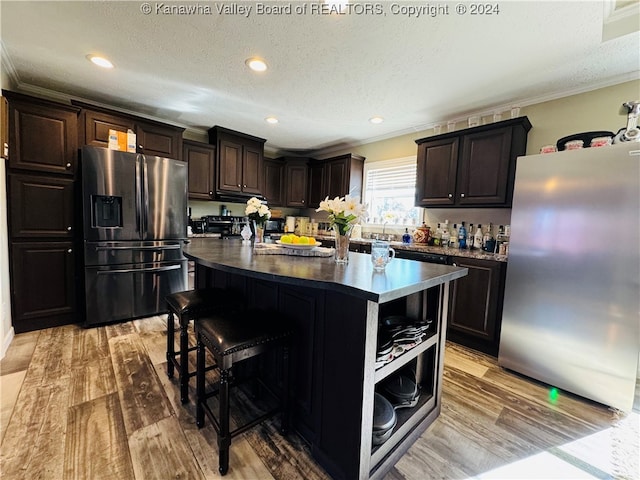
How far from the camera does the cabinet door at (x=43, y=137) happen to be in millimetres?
2449

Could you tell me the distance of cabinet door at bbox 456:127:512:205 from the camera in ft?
8.66

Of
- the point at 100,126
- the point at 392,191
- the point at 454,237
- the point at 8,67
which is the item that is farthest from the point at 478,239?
the point at 8,67

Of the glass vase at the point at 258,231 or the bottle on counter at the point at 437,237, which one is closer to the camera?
the glass vase at the point at 258,231

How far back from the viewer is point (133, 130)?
308 centimetres

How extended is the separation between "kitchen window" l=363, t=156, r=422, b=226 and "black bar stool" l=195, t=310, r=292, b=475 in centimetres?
269

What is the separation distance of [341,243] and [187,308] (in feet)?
3.37

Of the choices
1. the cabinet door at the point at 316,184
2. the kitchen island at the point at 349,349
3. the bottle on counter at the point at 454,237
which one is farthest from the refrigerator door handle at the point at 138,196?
the bottle on counter at the point at 454,237

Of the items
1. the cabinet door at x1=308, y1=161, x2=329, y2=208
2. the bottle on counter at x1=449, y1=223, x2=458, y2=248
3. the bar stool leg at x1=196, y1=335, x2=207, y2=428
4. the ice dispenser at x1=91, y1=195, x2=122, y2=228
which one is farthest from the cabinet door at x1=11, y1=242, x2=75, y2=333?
the bottle on counter at x1=449, y1=223, x2=458, y2=248

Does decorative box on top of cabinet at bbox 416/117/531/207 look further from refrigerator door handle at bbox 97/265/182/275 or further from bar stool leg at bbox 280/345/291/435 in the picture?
refrigerator door handle at bbox 97/265/182/275

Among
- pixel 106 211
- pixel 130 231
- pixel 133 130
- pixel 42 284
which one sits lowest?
pixel 42 284

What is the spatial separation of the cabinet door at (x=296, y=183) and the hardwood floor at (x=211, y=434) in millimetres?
3364

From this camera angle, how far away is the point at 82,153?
2590 mm

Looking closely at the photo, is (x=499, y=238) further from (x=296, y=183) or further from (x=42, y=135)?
(x=42, y=135)

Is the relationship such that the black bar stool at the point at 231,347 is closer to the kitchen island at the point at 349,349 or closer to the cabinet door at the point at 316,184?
the kitchen island at the point at 349,349
